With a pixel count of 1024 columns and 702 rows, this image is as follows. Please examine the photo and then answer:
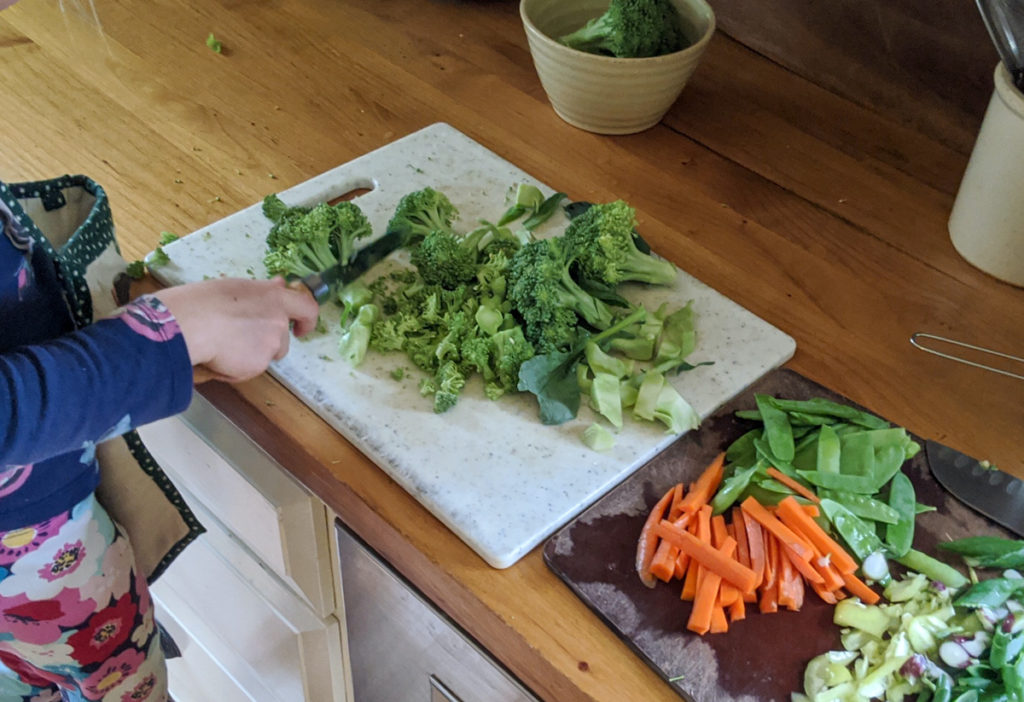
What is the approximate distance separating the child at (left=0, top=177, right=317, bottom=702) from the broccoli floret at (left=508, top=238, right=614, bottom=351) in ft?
0.71

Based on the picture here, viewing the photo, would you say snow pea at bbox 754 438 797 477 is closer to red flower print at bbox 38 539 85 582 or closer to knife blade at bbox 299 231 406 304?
knife blade at bbox 299 231 406 304

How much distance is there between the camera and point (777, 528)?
81 centimetres

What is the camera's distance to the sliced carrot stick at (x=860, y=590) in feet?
2.59

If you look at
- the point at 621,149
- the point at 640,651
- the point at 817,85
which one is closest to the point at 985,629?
the point at 640,651

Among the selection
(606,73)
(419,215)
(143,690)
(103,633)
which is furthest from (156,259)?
(606,73)

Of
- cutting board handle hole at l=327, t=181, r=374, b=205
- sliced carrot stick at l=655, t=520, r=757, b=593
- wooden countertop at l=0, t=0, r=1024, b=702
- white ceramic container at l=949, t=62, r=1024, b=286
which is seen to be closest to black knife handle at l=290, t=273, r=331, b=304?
wooden countertop at l=0, t=0, r=1024, b=702

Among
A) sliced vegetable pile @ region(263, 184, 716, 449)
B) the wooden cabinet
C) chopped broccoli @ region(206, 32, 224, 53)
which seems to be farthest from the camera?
chopped broccoli @ region(206, 32, 224, 53)

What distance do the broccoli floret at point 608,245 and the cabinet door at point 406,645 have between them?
0.37m

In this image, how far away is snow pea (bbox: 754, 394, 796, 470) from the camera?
0.88 meters

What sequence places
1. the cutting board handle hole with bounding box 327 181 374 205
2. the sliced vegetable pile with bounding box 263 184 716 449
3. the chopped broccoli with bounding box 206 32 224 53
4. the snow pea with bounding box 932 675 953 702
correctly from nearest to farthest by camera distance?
the snow pea with bounding box 932 675 953 702, the sliced vegetable pile with bounding box 263 184 716 449, the cutting board handle hole with bounding box 327 181 374 205, the chopped broccoli with bounding box 206 32 224 53

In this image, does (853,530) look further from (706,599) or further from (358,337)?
(358,337)

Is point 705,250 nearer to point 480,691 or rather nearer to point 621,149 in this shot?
point 621,149

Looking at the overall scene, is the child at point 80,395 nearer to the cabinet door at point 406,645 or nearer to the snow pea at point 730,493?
the cabinet door at point 406,645

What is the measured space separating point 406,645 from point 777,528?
0.42 m
